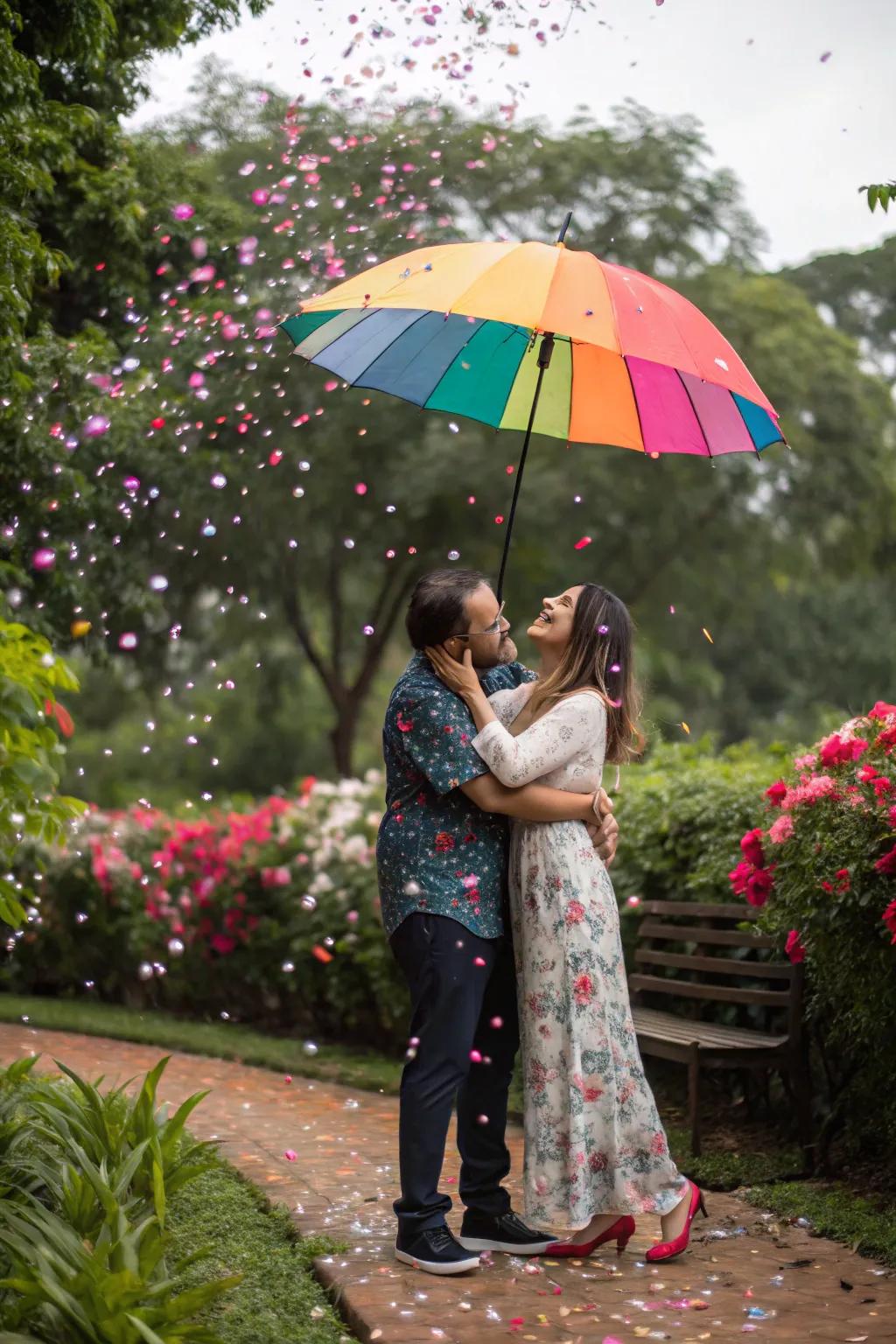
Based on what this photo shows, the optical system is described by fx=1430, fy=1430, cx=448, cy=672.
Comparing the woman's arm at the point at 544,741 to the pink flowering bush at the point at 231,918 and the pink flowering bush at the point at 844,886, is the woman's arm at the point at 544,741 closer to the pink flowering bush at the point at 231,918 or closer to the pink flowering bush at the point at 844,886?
the pink flowering bush at the point at 844,886

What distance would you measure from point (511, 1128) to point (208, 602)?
45.0 feet

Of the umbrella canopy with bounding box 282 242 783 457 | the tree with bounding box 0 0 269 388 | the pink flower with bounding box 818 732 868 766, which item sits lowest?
the pink flower with bounding box 818 732 868 766

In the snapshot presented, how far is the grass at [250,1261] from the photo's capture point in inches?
134

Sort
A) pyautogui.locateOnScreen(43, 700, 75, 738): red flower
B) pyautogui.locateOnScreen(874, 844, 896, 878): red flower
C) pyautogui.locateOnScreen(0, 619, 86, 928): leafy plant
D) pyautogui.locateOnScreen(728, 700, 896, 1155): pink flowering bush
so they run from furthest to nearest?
pyautogui.locateOnScreen(728, 700, 896, 1155): pink flowering bush → pyautogui.locateOnScreen(874, 844, 896, 878): red flower → pyautogui.locateOnScreen(43, 700, 75, 738): red flower → pyautogui.locateOnScreen(0, 619, 86, 928): leafy plant

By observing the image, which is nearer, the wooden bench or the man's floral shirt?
the man's floral shirt

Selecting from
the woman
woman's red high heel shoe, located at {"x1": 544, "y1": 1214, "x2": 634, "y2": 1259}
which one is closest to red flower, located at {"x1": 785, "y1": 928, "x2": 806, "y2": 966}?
the woman

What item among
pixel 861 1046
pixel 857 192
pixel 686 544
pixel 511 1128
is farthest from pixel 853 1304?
pixel 686 544

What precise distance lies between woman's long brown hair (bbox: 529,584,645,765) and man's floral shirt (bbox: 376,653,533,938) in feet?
1.14

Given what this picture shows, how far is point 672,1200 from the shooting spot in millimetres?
3998

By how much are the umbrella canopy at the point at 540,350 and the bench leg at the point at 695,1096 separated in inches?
87.4

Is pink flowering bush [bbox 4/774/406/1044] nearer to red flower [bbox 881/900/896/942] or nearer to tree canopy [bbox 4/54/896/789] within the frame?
tree canopy [bbox 4/54/896/789]

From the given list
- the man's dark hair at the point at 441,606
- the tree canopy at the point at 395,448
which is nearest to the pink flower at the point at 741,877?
the man's dark hair at the point at 441,606

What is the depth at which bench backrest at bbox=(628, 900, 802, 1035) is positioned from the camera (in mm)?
5363

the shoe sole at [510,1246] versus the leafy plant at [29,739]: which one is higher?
the leafy plant at [29,739]
